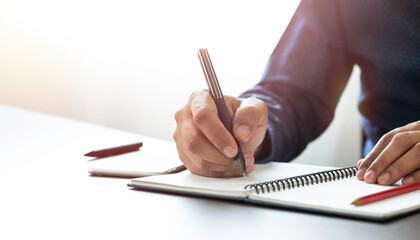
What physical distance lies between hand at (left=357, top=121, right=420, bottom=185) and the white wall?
1.55 metres

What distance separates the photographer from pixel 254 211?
0.55m

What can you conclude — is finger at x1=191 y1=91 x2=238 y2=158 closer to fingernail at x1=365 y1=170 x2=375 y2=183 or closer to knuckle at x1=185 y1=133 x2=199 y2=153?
knuckle at x1=185 y1=133 x2=199 y2=153

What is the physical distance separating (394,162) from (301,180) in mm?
131

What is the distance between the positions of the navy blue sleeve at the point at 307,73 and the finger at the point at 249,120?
32 cm

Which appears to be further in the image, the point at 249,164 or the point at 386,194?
the point at 249,164

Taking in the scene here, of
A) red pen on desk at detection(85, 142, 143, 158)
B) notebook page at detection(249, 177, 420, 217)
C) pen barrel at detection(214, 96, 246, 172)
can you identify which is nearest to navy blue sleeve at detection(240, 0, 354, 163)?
red pen on desk at detection(85, 142, 143, 158)

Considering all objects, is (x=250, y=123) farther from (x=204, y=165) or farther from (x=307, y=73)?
(x=307, y=73)

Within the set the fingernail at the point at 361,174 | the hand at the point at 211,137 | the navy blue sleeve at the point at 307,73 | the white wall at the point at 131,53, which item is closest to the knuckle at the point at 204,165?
the hand at the point at 211,137

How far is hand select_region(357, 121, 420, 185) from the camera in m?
0.62

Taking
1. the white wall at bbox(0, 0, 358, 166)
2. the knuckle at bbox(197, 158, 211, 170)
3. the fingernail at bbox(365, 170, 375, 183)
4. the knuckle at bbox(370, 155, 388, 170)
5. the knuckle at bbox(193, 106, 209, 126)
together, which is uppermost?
the white wall at bbox(0, 0, 358, 166)

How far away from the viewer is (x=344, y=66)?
1.31 m

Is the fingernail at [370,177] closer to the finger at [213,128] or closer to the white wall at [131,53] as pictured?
the finger at [213,128]

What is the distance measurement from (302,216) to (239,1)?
1752 millimetres

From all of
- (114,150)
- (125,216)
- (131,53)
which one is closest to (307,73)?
Answer: (114,150)
